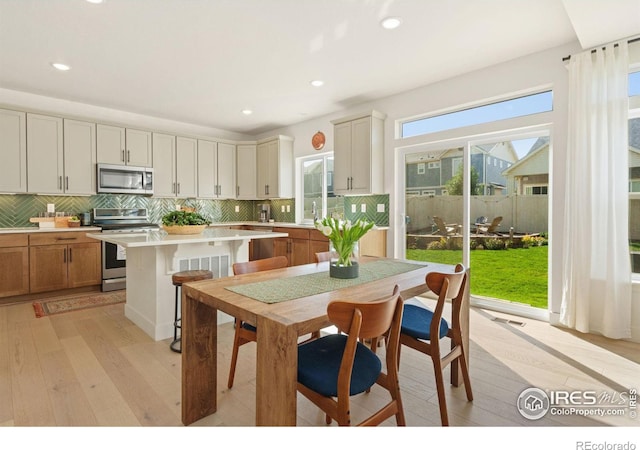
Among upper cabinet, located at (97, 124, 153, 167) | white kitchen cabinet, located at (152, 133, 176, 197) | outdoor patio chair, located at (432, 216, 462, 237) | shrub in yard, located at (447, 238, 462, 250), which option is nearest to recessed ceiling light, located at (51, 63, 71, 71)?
upper cabinet, located at (97, 124, 153, 167)

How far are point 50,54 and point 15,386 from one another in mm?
2958

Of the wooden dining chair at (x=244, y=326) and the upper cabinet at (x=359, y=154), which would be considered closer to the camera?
the wooden dining chair at (x=244, y=326)

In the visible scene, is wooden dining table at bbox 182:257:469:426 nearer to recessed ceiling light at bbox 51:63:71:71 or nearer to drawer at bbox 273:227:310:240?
drawer at bbox 273:227:310:240

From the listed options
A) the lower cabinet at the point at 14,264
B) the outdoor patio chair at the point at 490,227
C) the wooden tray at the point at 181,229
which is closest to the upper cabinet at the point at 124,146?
the lower cabinet at the point at 14,264

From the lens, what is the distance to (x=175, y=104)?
4.77 m

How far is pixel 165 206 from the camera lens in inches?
225

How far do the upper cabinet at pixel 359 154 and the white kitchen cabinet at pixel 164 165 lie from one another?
8.86ft

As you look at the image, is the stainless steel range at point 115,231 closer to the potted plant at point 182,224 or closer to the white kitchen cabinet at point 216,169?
the white kitchen cabinet at point 216,169

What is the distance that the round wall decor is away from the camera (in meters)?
5.38

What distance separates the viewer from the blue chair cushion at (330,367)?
134 centimetres

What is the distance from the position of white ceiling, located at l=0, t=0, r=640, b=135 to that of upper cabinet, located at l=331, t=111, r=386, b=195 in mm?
363
